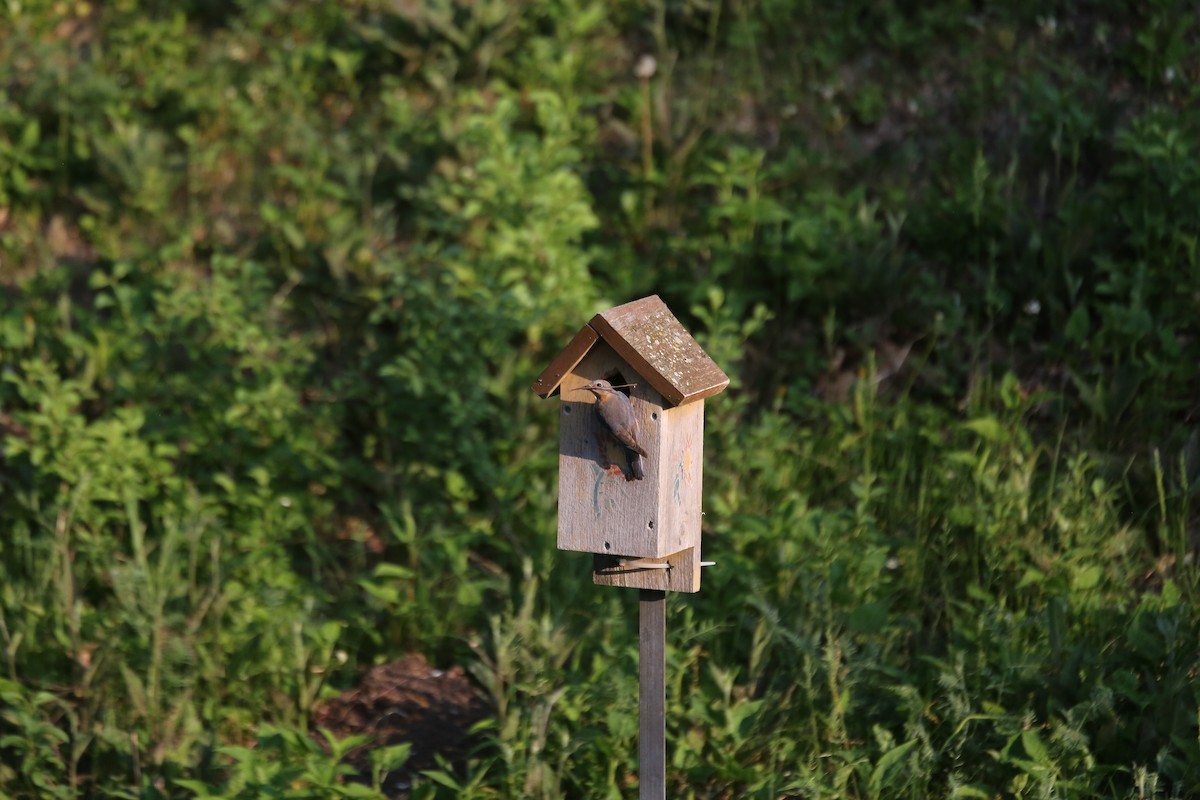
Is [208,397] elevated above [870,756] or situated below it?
above

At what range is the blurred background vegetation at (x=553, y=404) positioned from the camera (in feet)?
11.8

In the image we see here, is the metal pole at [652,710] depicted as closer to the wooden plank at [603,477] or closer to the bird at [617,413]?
the wooden plank at [603,477]

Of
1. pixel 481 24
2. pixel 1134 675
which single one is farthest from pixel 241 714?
pixel 481 24

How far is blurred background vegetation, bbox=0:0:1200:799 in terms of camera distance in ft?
11.8

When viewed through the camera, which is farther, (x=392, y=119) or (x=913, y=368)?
(x=392, y=119)

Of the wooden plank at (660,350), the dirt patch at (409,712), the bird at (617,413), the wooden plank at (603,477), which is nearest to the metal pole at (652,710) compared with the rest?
the wooden plank at (603,477)

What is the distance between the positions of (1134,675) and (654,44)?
453 cm

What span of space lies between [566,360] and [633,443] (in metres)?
0.26

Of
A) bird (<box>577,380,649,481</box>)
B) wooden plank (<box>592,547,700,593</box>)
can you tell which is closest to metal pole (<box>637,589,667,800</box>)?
wooden plank (<box>592,547,700,593</box>)

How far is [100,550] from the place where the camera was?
4582 millimetres

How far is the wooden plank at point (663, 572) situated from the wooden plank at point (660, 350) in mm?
391

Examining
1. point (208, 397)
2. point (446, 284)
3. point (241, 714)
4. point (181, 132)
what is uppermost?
point (181, 132)

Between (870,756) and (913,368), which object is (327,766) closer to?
(870,756)

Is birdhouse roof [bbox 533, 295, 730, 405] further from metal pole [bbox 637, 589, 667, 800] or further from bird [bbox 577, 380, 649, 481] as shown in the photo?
metal pole [bbox 637, 589, 667, 800]
